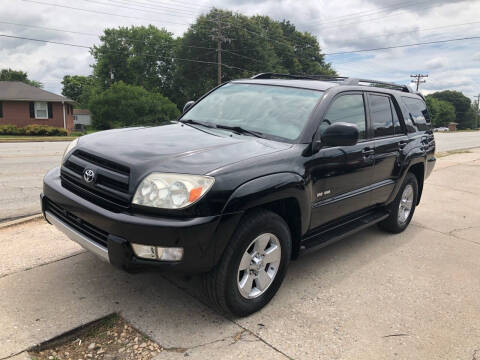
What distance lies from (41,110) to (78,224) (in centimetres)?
3251

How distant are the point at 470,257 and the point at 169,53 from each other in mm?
54607

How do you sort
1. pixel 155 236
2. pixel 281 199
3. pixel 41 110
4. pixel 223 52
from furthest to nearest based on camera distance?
pixel 223 52
pixel 41 110
pixel 281 199
pixel 155 236

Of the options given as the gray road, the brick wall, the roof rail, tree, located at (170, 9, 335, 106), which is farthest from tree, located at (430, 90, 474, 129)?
the roof rail

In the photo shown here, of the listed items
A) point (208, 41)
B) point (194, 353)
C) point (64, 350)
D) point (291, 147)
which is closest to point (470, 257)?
point (291, 147)

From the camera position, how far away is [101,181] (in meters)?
2.86

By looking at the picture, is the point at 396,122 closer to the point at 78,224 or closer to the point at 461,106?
the point at 78,224

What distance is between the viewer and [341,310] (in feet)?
10.7

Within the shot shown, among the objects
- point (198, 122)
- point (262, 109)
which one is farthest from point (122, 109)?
point (262, 109)

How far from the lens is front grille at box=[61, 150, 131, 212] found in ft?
8.89

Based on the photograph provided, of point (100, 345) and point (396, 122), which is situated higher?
point (396, 122)

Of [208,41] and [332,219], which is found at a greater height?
[208,41]

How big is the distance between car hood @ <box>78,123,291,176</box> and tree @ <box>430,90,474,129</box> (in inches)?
4661

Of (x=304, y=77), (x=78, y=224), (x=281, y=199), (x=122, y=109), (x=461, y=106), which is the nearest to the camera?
(x=78, y=224)

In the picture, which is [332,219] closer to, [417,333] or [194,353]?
[417,333]
